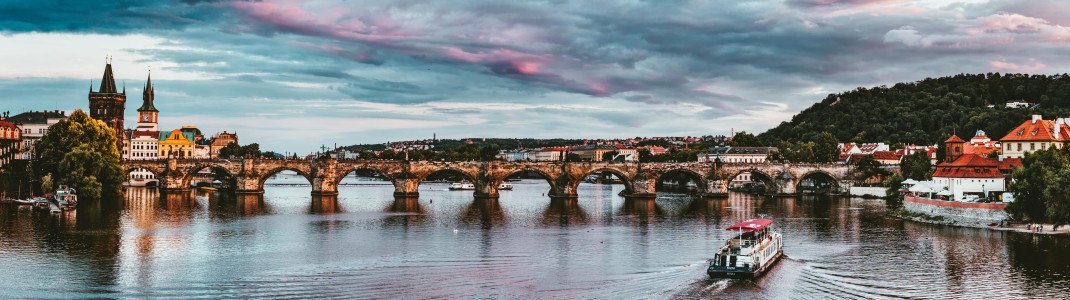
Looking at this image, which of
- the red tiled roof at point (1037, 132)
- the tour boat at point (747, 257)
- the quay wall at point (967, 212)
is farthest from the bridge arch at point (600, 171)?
the tour boat at point (747, 257)

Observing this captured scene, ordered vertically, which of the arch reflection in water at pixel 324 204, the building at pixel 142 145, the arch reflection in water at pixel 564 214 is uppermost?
the building at pixel 142 145

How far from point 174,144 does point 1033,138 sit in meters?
128

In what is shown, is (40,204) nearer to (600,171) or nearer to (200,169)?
(200,169)

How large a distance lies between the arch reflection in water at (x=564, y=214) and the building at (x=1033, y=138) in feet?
121

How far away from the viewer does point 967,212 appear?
191 feet

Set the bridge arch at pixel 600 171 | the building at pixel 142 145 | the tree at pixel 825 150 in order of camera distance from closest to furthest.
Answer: the bridge arch at pixel 600 171 → the tree at pixel 825 150 → the building at pixel 142 145

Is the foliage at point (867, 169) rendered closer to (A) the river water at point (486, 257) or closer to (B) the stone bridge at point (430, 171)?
(B) the stone bridge at point (430, 171)

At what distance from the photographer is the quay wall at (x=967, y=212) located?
5653 centimetres

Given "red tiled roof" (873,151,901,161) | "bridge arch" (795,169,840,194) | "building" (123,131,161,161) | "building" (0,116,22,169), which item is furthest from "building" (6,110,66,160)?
"red tiled roof" (873,151,901,161)

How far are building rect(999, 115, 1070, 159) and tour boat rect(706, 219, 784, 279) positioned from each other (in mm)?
44298

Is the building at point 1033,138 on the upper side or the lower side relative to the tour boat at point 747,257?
upper

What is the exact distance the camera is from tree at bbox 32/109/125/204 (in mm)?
79312

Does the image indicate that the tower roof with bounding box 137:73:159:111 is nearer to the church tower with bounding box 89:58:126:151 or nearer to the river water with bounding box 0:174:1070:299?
the church tower with bounding box 89:58:126:151

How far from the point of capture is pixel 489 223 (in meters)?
63.0
